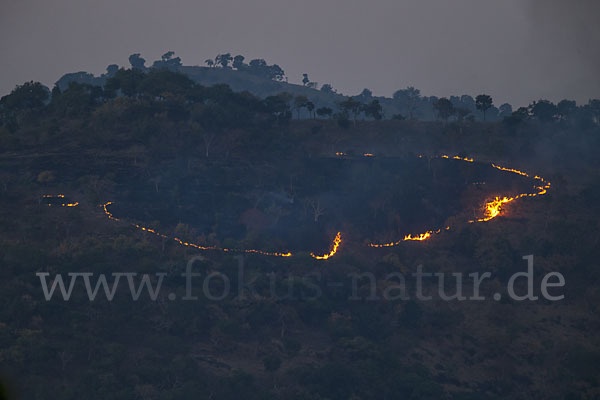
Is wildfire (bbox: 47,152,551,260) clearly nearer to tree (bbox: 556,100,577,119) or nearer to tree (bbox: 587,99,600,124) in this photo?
tree (bbox: 556,100,577,119)

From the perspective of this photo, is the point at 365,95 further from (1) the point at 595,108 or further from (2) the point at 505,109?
(1) the point at 595,108

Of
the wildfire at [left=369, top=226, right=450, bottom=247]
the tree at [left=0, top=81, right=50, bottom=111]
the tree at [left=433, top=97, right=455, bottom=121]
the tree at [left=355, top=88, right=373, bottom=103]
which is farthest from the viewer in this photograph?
the tree at [left=355, top=88, right=373, bottom=103]

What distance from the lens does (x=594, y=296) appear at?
5631 centimetres

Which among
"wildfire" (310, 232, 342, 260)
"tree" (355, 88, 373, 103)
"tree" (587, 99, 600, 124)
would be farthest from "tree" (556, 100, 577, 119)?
"tree" (355, 88, 373, 103)

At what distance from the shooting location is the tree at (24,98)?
272 feet

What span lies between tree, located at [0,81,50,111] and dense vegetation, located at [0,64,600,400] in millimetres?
156

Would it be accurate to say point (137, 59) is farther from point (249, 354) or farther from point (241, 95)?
point (249, 354)

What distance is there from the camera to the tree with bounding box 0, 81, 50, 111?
82.8m

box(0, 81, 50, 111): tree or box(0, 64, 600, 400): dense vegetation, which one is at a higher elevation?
box(0, 81, 50, 111): tree

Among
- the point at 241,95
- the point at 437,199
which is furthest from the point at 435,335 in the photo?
the point at 241,95

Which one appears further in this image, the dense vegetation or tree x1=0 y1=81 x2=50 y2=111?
tree x1=0 y1=81 x2=50 y2=111

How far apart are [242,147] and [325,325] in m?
30.9

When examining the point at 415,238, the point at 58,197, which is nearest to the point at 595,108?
the point at 415,238

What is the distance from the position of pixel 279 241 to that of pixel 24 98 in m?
37.7
